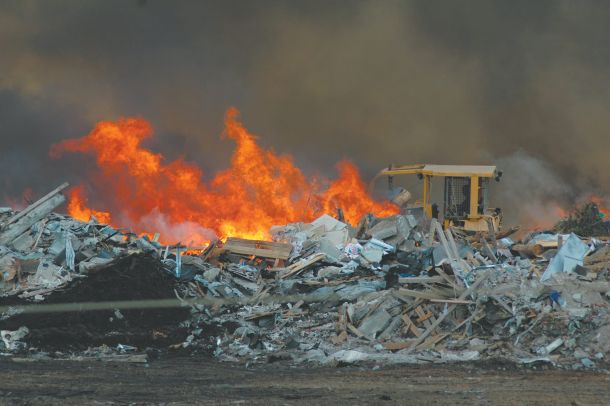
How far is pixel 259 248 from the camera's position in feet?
58.7

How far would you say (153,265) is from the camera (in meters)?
14.7

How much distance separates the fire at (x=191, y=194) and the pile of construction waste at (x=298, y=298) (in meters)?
4.69

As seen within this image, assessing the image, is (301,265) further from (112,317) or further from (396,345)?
(396,345)

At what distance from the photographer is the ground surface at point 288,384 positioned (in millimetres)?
7914

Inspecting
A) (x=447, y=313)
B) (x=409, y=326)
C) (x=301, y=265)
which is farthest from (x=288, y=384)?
(x=301, y=265)

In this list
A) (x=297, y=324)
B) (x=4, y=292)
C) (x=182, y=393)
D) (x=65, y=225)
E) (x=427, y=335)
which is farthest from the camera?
(x=65, y=225)

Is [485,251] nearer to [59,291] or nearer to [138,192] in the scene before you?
[59,291]

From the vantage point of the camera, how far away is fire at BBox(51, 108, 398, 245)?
22.9 metres

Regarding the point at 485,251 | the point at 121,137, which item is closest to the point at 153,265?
the point at 485,251

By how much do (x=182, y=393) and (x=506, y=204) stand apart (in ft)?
71.8

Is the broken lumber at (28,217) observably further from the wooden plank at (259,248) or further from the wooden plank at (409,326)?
the wooden plank at (409,326)

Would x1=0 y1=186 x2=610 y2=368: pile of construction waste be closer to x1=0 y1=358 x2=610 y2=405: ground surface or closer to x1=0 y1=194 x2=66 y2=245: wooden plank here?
x1=0 y1=194 x2=66 y2=245: wooden plank

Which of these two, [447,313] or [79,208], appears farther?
[79,208]

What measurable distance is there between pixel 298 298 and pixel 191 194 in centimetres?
1016
